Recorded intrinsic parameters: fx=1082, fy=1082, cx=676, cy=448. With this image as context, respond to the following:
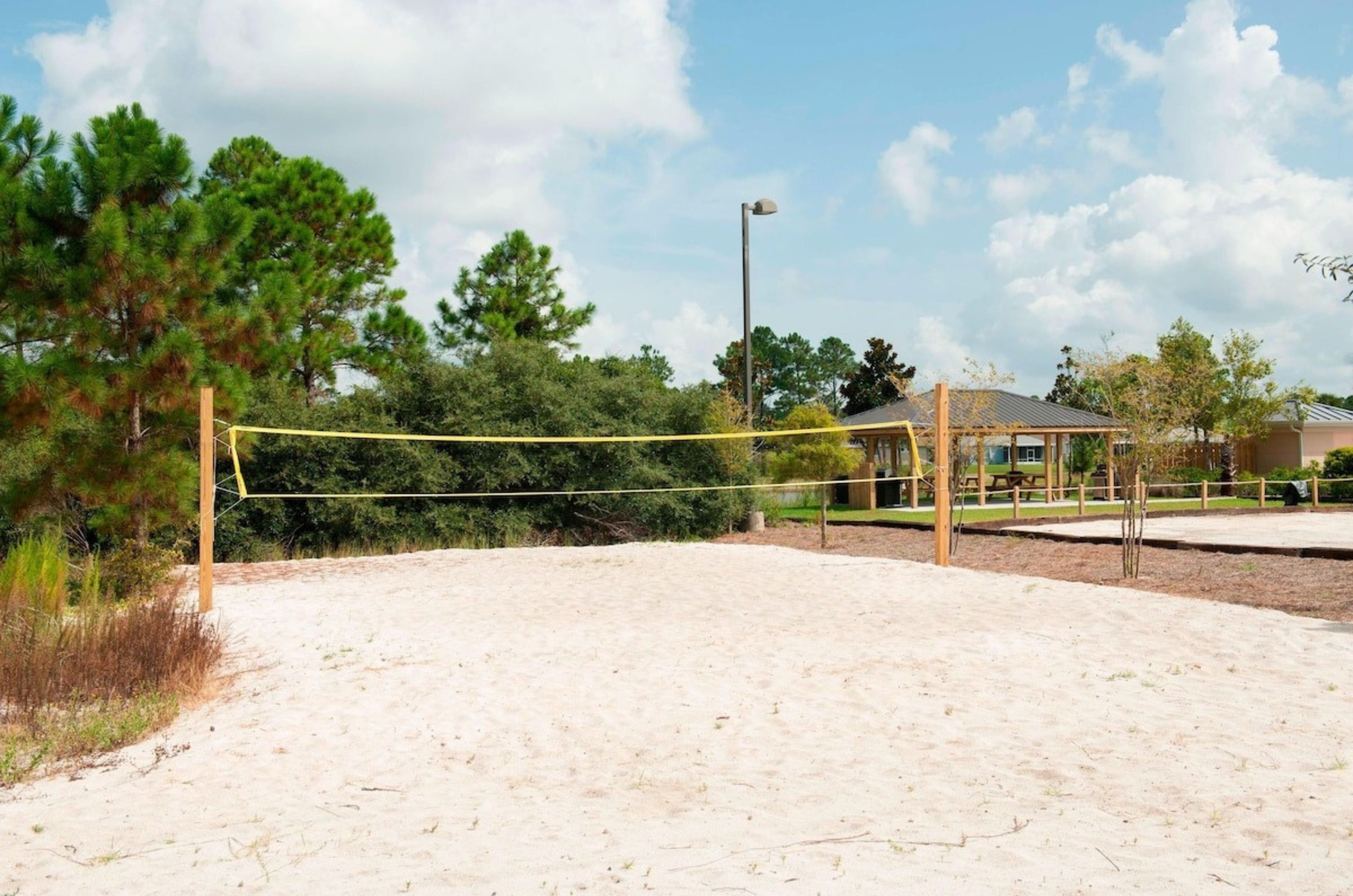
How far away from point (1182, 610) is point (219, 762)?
6828 mm

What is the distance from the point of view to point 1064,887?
331 centimetres

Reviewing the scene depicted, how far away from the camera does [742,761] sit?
4867 mm

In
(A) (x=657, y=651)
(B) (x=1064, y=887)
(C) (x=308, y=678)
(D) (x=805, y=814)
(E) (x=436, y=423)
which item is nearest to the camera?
(B) (x=1064, y=887)

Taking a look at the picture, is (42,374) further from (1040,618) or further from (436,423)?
(1040,618)

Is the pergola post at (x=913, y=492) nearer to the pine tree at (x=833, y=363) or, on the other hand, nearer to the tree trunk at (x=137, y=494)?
the tree trunk at (x=137, y=494)

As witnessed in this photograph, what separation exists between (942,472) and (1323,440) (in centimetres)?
2692

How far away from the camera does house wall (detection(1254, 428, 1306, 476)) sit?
107 ft

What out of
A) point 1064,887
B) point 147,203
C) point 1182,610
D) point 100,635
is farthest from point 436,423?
point 1064,887

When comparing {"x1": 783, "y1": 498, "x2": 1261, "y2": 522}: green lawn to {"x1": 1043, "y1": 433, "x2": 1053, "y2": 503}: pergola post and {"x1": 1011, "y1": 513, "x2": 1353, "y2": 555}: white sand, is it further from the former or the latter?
{"x1": 1011, "y1": 513, "x2": 1353, "y2": 555}: white sand

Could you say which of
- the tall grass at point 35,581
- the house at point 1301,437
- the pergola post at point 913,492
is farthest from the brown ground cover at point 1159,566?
the house at point 1301,437

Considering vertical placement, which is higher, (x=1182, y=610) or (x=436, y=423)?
(x=436, y=423)

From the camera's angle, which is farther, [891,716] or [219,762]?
[891,716]

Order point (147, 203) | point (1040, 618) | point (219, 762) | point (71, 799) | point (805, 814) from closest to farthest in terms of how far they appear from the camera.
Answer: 1. point (805, 814)
2. point (71, 799)
3. point (219, 762)
4. point (1040, 618)
5. point (147, 203)

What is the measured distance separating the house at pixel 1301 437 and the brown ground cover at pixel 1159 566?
20.7 metres
